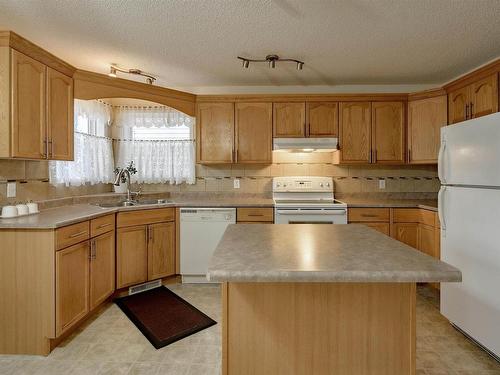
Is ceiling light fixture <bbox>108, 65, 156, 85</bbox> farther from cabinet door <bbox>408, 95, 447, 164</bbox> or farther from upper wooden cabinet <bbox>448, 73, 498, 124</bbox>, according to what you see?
upper wooden cabinet <bbox>448, 73, 498, 124</bbox>

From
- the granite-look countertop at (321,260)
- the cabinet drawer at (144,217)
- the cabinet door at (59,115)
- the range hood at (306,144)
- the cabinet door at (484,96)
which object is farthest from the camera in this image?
the range hood at (306,144)

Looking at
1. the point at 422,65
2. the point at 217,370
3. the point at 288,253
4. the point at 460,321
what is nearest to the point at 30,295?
the point at 217,370

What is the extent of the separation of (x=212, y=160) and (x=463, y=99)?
271cm

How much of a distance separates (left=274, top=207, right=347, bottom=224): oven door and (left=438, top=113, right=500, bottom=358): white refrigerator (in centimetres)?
101

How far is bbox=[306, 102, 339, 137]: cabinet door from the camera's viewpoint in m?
3.47

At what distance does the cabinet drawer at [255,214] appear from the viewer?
3.21m

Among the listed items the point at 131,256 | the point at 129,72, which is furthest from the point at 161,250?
the point at 129,72

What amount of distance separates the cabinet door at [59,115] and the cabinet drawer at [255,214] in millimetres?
1706

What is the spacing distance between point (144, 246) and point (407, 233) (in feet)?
9.13

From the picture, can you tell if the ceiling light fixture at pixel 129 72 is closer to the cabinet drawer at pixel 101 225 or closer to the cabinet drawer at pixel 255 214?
the cabinet drawer at pixel 101 225

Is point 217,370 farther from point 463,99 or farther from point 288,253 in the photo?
point 463,99

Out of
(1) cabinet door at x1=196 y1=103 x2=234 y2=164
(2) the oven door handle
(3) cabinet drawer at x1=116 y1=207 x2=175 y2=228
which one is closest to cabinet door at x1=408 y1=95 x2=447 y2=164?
(2) the oven door handle

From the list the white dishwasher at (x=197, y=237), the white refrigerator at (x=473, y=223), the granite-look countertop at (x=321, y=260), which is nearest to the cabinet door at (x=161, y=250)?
the white dishwasher at (x=197, y=237)

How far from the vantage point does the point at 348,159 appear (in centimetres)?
347
